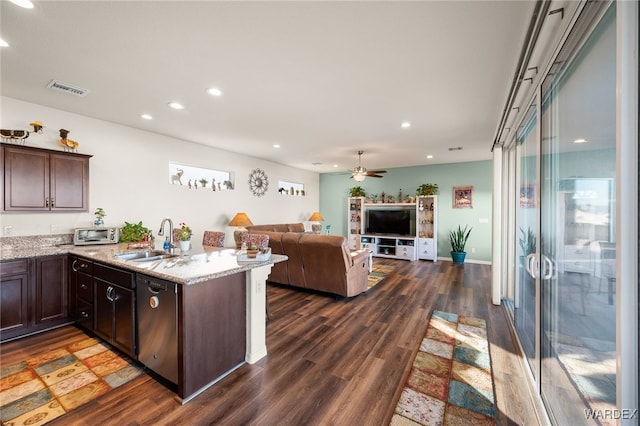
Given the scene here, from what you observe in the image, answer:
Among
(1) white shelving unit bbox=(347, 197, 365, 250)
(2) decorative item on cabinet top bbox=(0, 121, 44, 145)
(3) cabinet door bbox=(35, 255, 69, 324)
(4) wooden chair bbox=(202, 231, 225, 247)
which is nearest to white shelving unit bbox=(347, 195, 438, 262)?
(1) white shelving unit bbox=(347, 197, 365, 250)

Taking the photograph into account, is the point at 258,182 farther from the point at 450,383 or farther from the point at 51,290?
the point at 450,383

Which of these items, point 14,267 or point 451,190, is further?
point 451,190

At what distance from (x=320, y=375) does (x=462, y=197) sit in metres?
6.48

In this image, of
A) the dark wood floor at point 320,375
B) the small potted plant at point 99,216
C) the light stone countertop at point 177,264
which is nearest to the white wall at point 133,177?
the small potted plant at point 99,216

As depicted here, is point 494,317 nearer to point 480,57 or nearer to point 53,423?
point 480,57

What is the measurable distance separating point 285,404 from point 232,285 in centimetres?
99

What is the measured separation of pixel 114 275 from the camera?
240 centimetres

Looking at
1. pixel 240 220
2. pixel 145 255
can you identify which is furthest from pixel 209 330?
pixel 240 220

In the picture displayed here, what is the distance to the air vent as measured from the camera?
2719 mm

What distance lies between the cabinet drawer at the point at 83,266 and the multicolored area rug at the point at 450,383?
3262 millimetres

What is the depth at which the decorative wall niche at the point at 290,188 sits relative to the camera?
759 centimetres

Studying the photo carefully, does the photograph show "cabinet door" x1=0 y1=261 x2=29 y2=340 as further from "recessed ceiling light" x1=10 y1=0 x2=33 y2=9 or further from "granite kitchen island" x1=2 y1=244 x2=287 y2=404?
"recessed ceiling light" x1=10 y1=0 x2=33 y2=9

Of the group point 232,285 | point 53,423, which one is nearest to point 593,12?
point 232,285

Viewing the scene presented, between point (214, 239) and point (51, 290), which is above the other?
point (214, 239)
